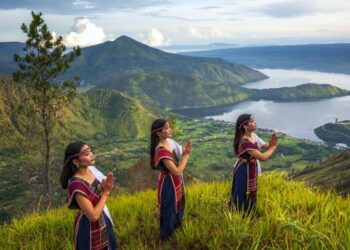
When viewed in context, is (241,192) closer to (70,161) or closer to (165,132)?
(165,132)

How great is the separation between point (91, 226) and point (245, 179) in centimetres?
394

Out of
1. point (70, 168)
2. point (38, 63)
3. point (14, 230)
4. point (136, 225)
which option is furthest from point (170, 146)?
point (38, 63)

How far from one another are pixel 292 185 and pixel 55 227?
5.97 meters

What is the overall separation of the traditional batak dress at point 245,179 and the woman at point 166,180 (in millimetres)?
1421

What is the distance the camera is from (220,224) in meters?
7.71

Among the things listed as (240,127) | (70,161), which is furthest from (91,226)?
(240,127)

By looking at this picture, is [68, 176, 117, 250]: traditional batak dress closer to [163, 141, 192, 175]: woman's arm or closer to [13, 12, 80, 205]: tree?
[163, 141, 192, 175]: woman's arm

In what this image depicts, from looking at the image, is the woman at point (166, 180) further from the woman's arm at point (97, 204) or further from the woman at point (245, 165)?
the woman's arm at point (97, 204)

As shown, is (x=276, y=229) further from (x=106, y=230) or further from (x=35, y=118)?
(x=35, y=118)

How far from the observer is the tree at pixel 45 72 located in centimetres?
2420

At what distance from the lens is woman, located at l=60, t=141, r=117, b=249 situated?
6.11 metres

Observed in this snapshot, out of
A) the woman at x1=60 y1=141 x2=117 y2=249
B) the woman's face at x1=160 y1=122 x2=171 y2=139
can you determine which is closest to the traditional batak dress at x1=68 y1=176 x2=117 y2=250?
the woman at x1=60 y1=141 x2=117 y2=249

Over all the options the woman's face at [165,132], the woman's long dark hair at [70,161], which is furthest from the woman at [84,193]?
the woman's face at [165,132]

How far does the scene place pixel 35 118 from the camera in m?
25.2
